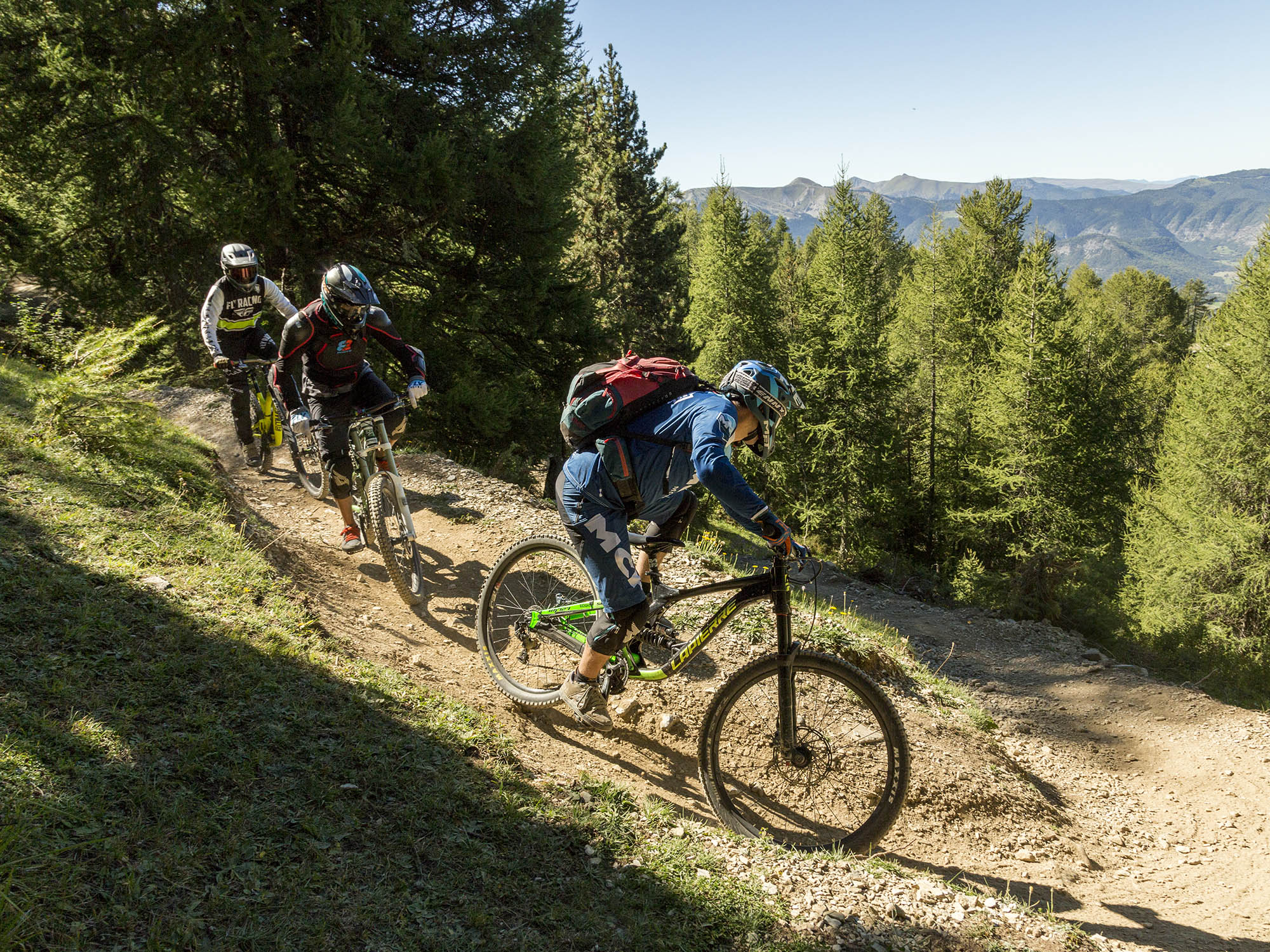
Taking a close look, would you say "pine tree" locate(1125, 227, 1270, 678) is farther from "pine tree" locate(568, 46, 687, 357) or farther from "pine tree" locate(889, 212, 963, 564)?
"pine tree" locate(568, 46, 687, 357)

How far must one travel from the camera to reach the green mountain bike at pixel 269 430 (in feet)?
30.0

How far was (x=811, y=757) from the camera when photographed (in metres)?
4.29

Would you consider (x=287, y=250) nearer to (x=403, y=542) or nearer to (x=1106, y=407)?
(x=403, y=542)

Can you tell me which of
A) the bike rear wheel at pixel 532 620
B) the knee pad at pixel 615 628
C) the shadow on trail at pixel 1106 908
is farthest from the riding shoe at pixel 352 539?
the shadow on trail at pixel 1106 908

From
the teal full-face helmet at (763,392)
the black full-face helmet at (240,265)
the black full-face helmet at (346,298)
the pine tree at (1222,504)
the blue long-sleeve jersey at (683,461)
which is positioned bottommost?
the pine tree at (1222,504)

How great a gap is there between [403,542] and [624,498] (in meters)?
3.01

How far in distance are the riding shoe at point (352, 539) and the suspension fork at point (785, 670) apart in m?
4.28

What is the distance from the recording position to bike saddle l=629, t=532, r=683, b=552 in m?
4.68

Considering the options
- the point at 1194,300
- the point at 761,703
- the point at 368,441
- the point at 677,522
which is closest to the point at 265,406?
the point at 368,441

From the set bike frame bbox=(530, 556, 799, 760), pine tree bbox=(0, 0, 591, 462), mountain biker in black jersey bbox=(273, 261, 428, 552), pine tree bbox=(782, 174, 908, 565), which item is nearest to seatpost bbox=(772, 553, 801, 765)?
bike frame bbox=(530, 556, 799, 760)

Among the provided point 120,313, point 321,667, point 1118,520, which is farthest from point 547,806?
point 1118,520

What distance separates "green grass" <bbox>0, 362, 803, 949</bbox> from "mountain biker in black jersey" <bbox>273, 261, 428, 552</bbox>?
1695 mm

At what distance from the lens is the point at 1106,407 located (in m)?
30.8

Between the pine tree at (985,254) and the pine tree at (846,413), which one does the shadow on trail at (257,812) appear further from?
the pine tree at (985,254)
